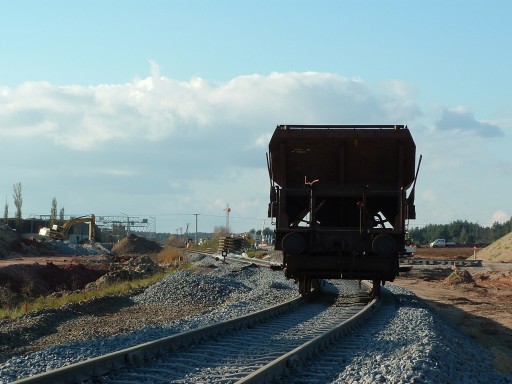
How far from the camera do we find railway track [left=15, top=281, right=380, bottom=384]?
7.86 m

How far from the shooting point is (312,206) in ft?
55.2

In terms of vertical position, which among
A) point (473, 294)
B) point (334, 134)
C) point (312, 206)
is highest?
point (334, 134)

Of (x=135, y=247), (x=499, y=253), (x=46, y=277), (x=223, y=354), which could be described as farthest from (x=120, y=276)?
(x=135, y=247)

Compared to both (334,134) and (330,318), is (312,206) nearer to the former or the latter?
(334,134)

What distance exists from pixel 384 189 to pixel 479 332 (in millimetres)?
3743

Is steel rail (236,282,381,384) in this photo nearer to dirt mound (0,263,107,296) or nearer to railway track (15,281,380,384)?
railway track (15,281,380,384)

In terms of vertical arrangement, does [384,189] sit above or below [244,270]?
above

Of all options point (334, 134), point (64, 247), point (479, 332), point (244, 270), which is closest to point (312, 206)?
point (334, 134)

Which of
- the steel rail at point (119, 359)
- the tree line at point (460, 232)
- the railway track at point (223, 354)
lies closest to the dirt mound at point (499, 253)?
the railway track at point (223, 354)

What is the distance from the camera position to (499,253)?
62.1m

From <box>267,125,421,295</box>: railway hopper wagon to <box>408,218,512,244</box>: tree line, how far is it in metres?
143

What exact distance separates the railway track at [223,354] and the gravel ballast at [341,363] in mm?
651

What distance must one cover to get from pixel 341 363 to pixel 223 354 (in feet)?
5.03

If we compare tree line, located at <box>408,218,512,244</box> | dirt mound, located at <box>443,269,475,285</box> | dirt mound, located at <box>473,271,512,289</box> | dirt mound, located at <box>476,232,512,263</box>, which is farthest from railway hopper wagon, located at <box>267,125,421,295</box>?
tree line, located at <box>408,218,512,244</box>
